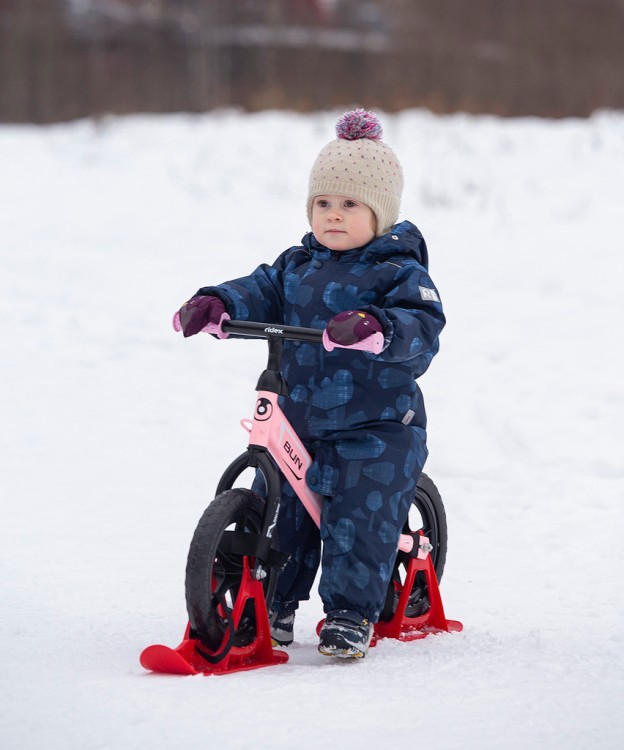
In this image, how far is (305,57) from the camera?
1730 cm

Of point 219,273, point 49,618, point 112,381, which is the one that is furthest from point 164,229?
point 49,618

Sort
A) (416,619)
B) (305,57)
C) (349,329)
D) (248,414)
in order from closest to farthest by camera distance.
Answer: (349,329) → (416,619) → (248,414) → (305,57)

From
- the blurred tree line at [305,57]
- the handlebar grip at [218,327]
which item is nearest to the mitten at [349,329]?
the handlebar grip at [218,327]

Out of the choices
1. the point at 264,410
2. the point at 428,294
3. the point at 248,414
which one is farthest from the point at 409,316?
the point at 248,414

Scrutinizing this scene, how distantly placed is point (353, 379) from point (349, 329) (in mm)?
417

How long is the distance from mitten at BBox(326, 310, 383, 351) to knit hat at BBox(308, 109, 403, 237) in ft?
1.80

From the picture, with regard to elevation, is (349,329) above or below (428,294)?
below

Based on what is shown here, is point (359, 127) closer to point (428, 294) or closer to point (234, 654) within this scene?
point (428, 294)

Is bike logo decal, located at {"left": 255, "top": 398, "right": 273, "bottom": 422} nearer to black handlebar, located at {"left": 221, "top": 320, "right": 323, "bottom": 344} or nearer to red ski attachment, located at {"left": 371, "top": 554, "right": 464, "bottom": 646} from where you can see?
black handlebar, located at {"left": 221, "top": 320, "right": 323, "bottom": 344}

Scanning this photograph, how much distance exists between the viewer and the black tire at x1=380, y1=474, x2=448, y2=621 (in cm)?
Result: 352

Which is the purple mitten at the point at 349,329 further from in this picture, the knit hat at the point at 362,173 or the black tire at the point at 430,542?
the black tire at the point at 430,542

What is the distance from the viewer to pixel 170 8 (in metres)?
17.4

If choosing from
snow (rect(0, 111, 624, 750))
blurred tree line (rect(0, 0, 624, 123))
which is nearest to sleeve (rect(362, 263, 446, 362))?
snow (rect(0, 111, 624, 750))

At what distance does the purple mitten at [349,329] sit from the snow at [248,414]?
86 cm
